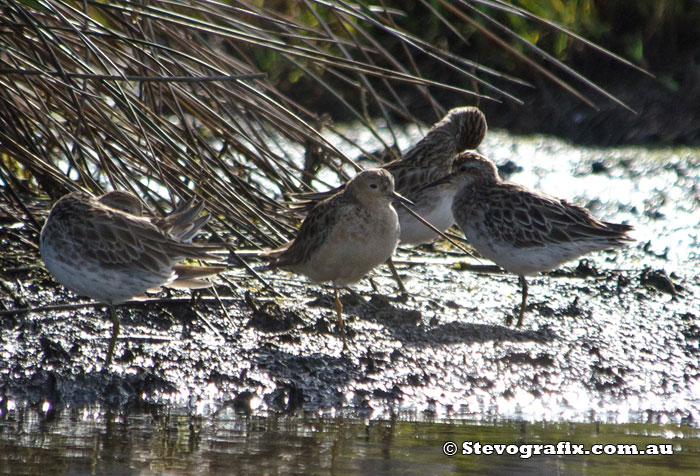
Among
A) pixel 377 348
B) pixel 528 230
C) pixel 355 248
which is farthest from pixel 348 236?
pixel 528 230

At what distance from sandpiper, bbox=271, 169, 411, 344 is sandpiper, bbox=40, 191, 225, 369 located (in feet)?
2.74

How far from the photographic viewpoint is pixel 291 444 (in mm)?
4637

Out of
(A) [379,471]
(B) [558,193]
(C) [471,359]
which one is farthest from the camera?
(B) [558,193]

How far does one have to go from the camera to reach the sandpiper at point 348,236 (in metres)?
6.24

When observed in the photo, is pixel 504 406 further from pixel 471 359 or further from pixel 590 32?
pixel 590 32

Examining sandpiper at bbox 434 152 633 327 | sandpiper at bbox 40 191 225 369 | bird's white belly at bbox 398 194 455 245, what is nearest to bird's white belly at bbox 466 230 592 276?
sandpiper at bbox 434 152 633 327

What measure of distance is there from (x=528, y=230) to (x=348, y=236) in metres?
1.37

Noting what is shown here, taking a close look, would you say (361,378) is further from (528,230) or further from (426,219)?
(426,219)

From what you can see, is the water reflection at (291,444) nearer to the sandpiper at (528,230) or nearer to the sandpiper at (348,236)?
the sandpiper at (348,236)

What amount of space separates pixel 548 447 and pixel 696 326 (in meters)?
2.41

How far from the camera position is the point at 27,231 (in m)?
6.82

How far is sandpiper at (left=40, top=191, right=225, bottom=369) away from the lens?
5449mm

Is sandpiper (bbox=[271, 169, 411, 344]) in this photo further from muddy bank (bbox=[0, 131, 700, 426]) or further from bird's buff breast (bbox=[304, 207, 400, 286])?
muddy bank (bbox=[0, 131, 700, 426])

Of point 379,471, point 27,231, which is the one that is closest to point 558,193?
point 27,231
